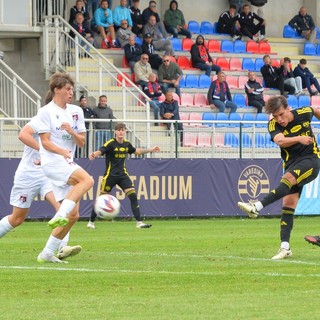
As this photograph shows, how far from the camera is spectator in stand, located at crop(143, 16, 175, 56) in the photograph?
112 feet

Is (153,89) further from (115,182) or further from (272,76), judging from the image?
(115,182)

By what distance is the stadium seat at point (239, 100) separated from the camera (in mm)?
33969

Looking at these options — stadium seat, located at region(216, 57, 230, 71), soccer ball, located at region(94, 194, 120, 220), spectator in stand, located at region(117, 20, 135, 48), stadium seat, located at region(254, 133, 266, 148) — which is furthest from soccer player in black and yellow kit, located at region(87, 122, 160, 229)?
stadium seat, located at region(216, 57, 230, 71)

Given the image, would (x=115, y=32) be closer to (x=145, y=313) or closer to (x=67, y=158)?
(x=67, y=158)

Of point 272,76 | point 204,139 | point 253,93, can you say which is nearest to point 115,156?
point 204,139

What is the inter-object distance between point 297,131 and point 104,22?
20004 mm

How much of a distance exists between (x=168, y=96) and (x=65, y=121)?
54.1ft

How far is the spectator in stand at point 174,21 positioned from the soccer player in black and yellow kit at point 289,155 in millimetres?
21639

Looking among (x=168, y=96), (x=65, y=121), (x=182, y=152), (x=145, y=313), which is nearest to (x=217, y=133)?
(x=182, y=152)

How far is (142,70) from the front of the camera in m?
32.3

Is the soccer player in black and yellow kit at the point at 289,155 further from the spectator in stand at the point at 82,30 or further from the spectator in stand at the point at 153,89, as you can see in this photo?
the spectator in stand at the point at 82,30

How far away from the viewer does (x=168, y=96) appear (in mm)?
29938

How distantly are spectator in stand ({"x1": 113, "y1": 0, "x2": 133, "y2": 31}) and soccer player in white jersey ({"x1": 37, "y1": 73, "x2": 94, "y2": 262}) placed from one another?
20.6 metres

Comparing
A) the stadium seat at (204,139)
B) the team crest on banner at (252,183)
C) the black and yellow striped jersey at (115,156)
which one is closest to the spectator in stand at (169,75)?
the stadium seat at (204,139)
